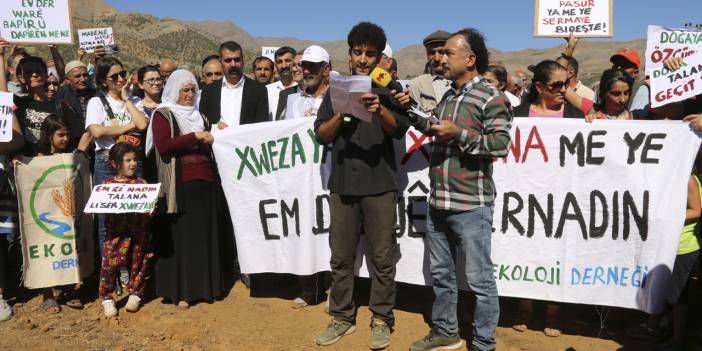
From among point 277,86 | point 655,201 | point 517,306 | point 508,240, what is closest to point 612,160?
point 655,201

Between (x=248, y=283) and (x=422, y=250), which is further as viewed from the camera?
(x=248, y=283)

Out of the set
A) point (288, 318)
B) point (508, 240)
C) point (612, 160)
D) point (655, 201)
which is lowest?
point (288, 318)

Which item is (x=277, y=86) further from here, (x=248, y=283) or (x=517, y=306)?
(x=517, y=306)

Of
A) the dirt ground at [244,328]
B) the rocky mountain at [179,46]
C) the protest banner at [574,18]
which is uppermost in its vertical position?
the rocky mountain at [179,46]

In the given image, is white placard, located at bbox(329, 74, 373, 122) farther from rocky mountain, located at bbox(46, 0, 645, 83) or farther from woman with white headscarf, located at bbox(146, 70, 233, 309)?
rocky mountain, located at bbox(46, 0, 645, 83)

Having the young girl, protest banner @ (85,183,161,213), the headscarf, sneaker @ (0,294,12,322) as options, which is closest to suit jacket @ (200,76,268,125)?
the headscarf

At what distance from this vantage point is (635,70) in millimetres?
6570

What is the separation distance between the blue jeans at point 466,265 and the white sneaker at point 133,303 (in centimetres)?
271

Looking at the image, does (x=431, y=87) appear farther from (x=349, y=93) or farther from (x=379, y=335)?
(x=379, y=335)

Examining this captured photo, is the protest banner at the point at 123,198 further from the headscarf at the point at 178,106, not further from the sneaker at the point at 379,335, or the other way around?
the sneaker at the point at 379,335

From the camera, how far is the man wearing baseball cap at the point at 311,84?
491 cm

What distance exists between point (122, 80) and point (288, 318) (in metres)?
2.66

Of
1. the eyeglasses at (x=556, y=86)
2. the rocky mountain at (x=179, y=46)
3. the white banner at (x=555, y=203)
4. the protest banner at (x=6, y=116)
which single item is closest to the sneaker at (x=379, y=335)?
the white banner at (x=555, y=203)

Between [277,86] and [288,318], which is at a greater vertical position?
[277,86]
